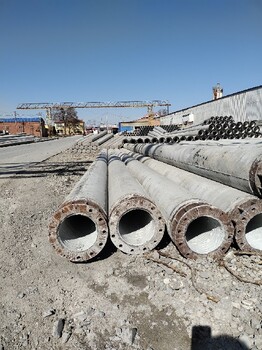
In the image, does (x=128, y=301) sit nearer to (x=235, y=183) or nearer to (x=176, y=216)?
(x=176, y=216)

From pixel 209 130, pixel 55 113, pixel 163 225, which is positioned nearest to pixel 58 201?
pixel 163 225

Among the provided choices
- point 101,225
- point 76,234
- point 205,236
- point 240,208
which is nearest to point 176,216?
point 205,236

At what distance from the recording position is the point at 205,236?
4332mm

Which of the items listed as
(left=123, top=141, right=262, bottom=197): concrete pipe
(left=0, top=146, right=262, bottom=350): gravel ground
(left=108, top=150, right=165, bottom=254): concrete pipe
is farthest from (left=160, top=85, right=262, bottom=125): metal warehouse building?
(left=0, top=146, right=262, bottom=350): gravel ground

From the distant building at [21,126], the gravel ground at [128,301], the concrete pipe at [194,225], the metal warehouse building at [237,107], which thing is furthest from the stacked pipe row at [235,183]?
the distant building at [21,126]

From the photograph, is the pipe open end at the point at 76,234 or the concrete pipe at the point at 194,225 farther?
the pipe open end at the point at 76,234

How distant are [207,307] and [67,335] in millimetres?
1433

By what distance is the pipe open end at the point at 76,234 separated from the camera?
426 centimetres

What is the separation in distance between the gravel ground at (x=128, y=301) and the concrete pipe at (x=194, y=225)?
0.19 metres

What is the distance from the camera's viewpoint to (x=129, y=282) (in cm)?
382

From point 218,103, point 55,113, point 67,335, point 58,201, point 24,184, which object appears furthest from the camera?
point 55,113

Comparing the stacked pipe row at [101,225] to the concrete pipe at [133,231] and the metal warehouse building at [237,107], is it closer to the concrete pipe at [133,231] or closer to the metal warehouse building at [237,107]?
the concrete pipe at [133,231]

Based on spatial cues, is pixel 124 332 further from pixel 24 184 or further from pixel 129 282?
pixel 24 184

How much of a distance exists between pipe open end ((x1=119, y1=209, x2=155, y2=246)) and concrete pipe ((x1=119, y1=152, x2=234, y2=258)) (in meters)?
0.35
